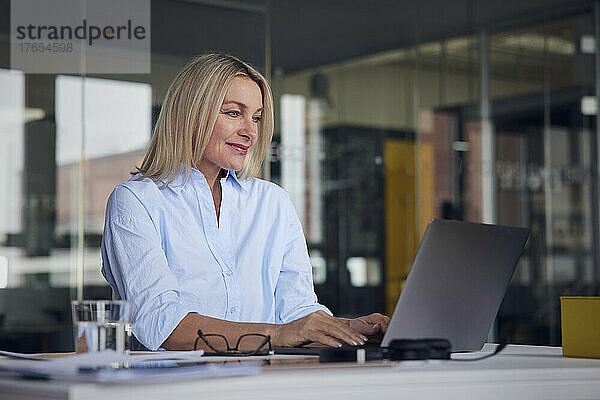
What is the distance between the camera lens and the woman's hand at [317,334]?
1750 mm

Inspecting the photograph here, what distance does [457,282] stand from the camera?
64.7 inches

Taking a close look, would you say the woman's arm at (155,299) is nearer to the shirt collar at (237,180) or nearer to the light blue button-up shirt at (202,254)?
the light blue button-up shirt at (202,254)

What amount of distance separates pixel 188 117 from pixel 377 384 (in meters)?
1.21

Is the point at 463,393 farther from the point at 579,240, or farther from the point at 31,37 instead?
the point at 579,240

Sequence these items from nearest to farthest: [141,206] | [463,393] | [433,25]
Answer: [463,393]
[141,206]
[433,25]

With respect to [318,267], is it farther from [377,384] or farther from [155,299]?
[377,384]

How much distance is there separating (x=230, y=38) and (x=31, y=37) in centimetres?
120

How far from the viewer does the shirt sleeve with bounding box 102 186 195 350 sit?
6.23 ft

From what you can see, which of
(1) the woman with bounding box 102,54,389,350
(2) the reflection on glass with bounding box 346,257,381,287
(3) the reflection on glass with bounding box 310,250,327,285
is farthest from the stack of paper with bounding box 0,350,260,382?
(2) the reflection on glass with bounding box 346,257,381,287

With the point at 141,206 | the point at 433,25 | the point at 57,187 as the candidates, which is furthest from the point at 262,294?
the point at 433,25

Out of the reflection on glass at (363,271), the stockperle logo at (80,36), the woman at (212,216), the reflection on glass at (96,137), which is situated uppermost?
the stockperle logo at (80,36)

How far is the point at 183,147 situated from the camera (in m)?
2.29

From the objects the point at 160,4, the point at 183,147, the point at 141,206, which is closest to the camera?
the point at 141,206

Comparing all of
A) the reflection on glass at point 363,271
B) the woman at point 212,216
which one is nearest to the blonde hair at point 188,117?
the woman at point 212,216
